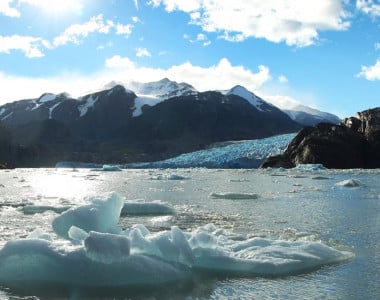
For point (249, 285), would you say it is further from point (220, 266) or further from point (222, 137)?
point (222, 137)

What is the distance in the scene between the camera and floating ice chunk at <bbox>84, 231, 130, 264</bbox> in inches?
261

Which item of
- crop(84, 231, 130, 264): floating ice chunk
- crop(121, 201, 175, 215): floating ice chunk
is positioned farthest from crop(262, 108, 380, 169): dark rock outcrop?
Result: crop(84, 231, 130, 264): floating ice chunk

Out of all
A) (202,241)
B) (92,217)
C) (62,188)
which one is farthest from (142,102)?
(202,241)

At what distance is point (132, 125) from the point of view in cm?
17175

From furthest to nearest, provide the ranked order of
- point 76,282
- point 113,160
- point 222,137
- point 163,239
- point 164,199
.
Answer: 1. point 222,137
2. point 113,160
3. point 164,199
4. point 163,239
5. point 76,282

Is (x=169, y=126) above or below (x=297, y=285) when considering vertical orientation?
above

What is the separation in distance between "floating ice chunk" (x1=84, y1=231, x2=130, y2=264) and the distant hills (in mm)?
116602

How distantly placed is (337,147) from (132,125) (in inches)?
4503

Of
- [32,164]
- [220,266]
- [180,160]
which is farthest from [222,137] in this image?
[220,266]

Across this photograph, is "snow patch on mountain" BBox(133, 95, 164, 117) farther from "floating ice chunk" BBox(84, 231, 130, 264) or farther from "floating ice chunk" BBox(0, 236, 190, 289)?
"floating ice chunk" BBox(84, 231, 130, 264)

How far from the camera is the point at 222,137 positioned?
166 m

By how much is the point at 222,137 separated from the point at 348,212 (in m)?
152

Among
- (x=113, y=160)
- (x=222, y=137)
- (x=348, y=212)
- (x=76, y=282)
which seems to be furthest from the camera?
(x=222, y=137)

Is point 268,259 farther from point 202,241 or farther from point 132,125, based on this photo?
point 132,125
